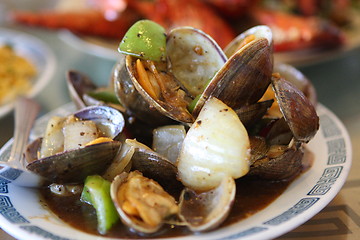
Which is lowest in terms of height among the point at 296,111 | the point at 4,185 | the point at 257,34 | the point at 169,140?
the point at 4,185

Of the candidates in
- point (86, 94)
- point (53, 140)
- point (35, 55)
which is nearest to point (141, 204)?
point (53, 140)

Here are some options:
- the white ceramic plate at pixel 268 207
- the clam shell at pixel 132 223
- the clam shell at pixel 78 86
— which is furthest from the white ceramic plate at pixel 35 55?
the clam shell at pixel 132 223

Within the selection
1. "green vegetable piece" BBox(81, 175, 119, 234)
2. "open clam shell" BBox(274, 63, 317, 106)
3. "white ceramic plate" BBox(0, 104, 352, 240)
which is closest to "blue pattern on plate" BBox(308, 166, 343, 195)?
"white ceramic plate" BBox(0, 104, 352, 240)

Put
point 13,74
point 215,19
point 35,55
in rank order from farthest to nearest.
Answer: point 35,55
point 215,19
point 13,74

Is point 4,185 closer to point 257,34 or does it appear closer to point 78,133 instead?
point 78,133

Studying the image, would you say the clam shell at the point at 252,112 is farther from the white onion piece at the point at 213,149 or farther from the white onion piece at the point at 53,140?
the white onion piece at the point at 53,140

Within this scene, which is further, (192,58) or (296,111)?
(192,58)

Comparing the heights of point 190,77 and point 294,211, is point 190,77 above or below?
above

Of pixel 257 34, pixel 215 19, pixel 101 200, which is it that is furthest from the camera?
pixel 215 19
